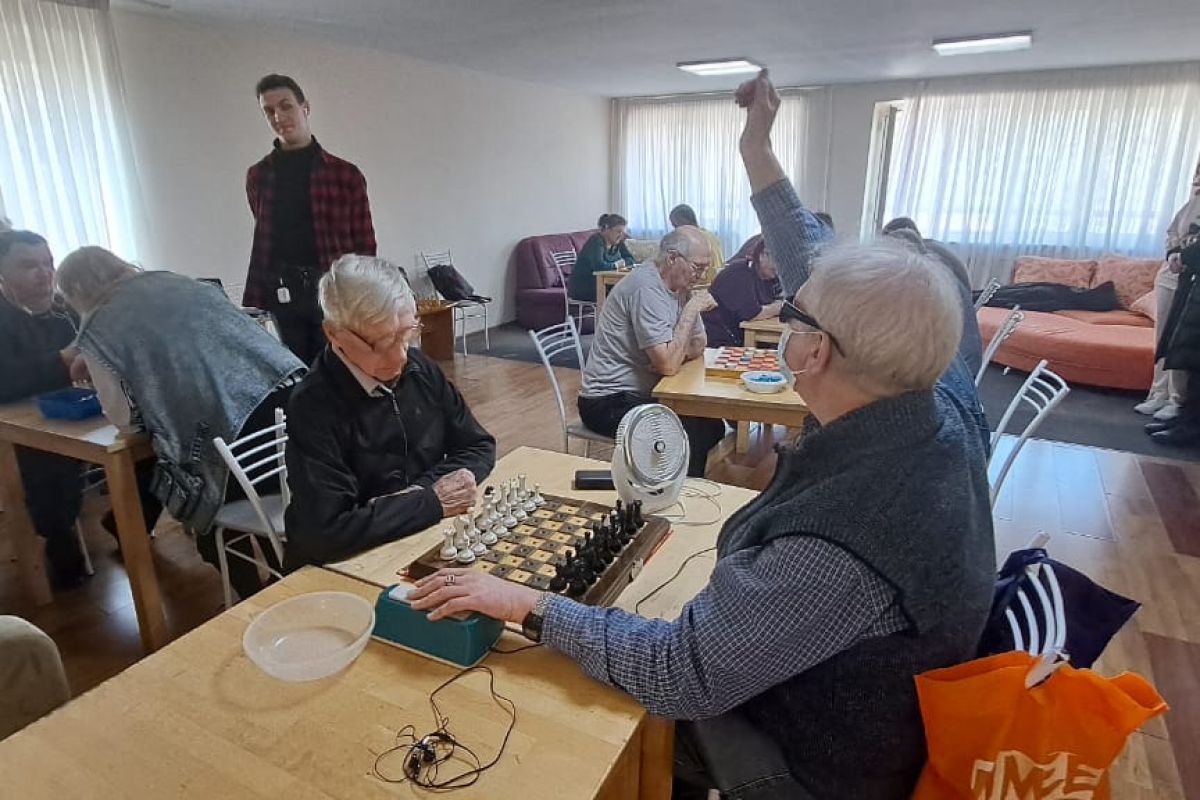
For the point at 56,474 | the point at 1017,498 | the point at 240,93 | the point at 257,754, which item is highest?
the point at 240,93

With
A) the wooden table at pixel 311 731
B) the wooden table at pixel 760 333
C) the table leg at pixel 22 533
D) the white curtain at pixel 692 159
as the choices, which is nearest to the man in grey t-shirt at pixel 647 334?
the wooden table at pixel 760 333

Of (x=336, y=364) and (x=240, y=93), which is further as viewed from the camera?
(x=240, y=93)

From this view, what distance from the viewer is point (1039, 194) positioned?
6652 millimetres

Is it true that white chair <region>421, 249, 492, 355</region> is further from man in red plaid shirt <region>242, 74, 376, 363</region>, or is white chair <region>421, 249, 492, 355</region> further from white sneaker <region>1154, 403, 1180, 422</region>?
white sneaker <region>1154, 403, 1180, 422</region>

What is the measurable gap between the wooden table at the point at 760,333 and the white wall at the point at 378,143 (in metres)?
3.27

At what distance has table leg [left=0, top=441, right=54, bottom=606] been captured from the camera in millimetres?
2211

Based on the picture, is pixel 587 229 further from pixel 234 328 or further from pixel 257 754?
pixel 257 754

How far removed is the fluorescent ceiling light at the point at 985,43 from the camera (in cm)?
474

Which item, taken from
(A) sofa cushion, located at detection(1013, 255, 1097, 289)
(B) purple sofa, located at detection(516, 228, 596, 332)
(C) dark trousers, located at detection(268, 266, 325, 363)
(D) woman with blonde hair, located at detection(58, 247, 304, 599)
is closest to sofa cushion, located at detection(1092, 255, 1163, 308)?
(A) sofa cushion, located at detection(1013, 255, 1097, 289)

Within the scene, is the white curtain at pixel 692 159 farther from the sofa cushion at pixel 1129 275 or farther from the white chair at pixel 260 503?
the white chair at pixel 260 503

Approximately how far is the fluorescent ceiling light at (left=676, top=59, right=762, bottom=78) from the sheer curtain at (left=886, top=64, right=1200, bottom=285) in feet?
7.11

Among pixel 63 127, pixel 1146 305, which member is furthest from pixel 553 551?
pixel 1146 305

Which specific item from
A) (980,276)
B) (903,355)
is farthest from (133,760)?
(980,276)

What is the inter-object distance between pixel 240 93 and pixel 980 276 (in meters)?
6.68
